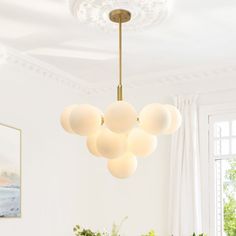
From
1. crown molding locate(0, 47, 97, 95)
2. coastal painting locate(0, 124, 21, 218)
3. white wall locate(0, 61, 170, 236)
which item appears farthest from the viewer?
white wall locate(0, 61, 170, 236)

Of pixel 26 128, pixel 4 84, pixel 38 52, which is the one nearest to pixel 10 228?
pixel 26 128

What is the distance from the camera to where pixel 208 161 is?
4.92m

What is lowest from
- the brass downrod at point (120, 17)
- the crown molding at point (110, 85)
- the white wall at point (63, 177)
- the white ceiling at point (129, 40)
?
the white wall at point (63, 177)

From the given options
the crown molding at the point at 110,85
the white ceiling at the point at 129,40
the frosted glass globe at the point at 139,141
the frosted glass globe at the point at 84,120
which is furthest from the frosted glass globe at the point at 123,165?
the crown molding at the point at 110,85

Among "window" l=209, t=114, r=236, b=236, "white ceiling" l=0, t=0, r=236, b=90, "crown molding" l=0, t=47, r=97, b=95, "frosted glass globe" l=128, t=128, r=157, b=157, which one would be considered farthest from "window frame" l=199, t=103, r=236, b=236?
"frosted glass globe" l=128, t=128, r=157, b=157

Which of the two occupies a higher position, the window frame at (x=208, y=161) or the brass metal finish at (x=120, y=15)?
the brass metal finish at (x=120, y=15)

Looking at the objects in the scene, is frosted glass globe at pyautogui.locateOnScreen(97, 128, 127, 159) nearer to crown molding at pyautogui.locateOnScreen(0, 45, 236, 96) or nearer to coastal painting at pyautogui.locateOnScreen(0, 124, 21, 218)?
coastal painting at pyautogui.locateOnScreen(0, 124, 21, 218)

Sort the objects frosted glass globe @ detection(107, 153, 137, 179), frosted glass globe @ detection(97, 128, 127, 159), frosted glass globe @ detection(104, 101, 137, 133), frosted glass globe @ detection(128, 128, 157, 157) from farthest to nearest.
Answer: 1. frosted glass globe @ detection(107, 153, 137, 179)
2. frosted glass globe @ detection(128, 128, 157, 157)
3. frosted glass globe @ detection(97, 128, 127, 159)
4. frosted glass globe @ detection(104, 101, 137, 133)

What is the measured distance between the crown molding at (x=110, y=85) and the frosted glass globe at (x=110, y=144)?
72.5 inches

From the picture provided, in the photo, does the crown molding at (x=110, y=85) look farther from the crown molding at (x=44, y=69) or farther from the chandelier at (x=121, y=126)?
the chandelier at (x=121, y=126)

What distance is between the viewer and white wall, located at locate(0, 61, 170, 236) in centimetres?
455

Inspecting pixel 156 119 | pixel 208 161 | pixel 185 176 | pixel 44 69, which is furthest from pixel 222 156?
pixel 156 119

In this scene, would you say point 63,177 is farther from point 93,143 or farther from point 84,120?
point 84,120

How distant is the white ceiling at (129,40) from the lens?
11.6 feet
